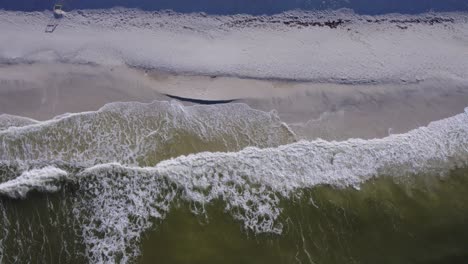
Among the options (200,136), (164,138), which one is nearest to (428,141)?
(200,136)

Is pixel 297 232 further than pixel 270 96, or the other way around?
pixel 270 96

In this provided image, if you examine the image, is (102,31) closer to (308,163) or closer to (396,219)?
(308,163)

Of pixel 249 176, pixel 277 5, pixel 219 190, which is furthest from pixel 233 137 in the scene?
pixel 277 5

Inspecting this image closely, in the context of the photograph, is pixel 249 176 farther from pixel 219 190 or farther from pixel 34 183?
pixel 34 183

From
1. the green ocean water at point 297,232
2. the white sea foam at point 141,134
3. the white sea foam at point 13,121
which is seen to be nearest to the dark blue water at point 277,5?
the white sea foam at point 141,134

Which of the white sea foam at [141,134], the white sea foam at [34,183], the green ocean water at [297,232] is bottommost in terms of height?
the green ocean water at [297,232]

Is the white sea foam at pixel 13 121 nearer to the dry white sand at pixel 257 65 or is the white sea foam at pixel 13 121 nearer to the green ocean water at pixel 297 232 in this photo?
the dry white sand at pixel 257 65
